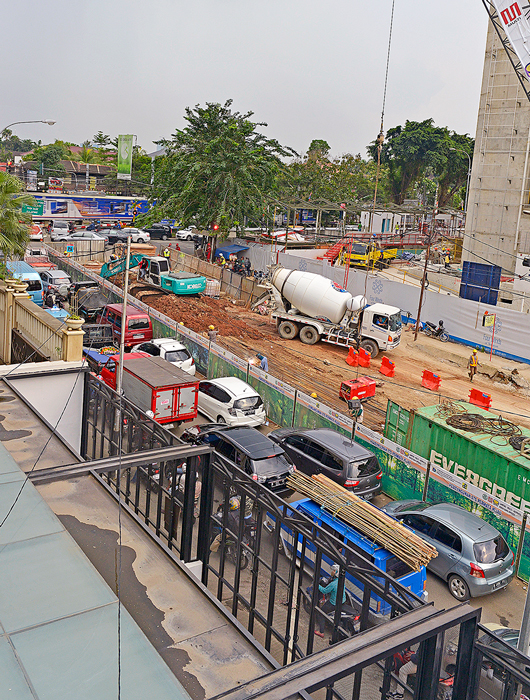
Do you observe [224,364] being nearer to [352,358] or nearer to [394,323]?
[352,358]

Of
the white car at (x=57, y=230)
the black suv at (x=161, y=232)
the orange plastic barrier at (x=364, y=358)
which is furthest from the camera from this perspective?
the black suv at (x=161, y=232)

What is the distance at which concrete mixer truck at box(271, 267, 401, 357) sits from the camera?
88.9ft

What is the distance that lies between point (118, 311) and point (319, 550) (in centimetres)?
2152

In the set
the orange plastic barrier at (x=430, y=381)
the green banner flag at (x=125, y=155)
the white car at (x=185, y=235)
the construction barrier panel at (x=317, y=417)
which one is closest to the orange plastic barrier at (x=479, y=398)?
the orange plastic barrier at (x=430, y=381)

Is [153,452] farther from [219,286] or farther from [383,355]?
[219,286]

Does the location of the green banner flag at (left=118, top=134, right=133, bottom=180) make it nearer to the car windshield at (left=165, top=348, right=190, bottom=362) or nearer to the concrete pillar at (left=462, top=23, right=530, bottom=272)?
the car windshield at (left=165, top=348, right=190, bottom=362)

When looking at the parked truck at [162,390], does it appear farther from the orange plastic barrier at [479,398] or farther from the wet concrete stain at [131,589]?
the wet concrete stain at [131,589]

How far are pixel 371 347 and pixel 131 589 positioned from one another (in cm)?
2266

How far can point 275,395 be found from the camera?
760 inches

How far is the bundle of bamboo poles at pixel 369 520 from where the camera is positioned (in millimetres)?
10414

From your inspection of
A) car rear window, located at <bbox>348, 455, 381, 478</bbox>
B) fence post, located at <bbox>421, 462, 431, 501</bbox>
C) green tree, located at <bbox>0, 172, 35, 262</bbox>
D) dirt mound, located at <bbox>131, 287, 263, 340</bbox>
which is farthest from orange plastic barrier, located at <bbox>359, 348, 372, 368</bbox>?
green tree, located at <bbox>0, 172, 35, 262</bbox>

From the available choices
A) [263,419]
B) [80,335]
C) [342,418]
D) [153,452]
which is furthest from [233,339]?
[153,452]

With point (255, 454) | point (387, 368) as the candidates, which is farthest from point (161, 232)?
point (255, 454)

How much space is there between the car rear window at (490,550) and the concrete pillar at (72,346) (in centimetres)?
861
